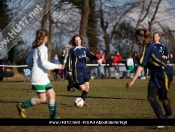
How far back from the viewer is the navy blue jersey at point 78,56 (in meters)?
13.4

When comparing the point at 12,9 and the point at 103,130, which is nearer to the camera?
the point at 103,130

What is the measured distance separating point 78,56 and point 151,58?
198 inches

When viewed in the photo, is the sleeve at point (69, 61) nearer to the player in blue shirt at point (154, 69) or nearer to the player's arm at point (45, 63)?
the player's arm at point (45, 63)

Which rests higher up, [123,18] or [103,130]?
[123,18]

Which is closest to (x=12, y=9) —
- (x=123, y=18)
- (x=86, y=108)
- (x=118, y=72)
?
(x=118, y=72)

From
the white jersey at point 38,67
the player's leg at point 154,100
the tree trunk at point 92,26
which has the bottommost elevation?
the player's leg at point 154,100

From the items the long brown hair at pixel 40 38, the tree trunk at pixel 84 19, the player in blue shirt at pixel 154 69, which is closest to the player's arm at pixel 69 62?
the long brown hair at pixel 40 38

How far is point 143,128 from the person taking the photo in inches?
336

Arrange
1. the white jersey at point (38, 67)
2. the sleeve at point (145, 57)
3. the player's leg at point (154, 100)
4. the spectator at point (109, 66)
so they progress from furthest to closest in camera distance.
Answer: the spectator at point (109, 66)
the white jersey at point (38, 67)
the player's leg at point (154, 100)
the sleeve at point (145, 57)

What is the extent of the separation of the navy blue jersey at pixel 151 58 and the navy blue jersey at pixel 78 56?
→ 4.79 m

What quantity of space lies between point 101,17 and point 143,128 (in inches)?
A: 1326

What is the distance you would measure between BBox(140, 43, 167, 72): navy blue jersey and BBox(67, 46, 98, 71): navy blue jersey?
479 centimetres

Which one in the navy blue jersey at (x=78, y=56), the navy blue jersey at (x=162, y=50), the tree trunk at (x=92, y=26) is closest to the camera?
the navy blue jersey at (x=162, y=50)

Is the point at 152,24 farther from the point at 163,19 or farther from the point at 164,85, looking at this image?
the point at 164,85
